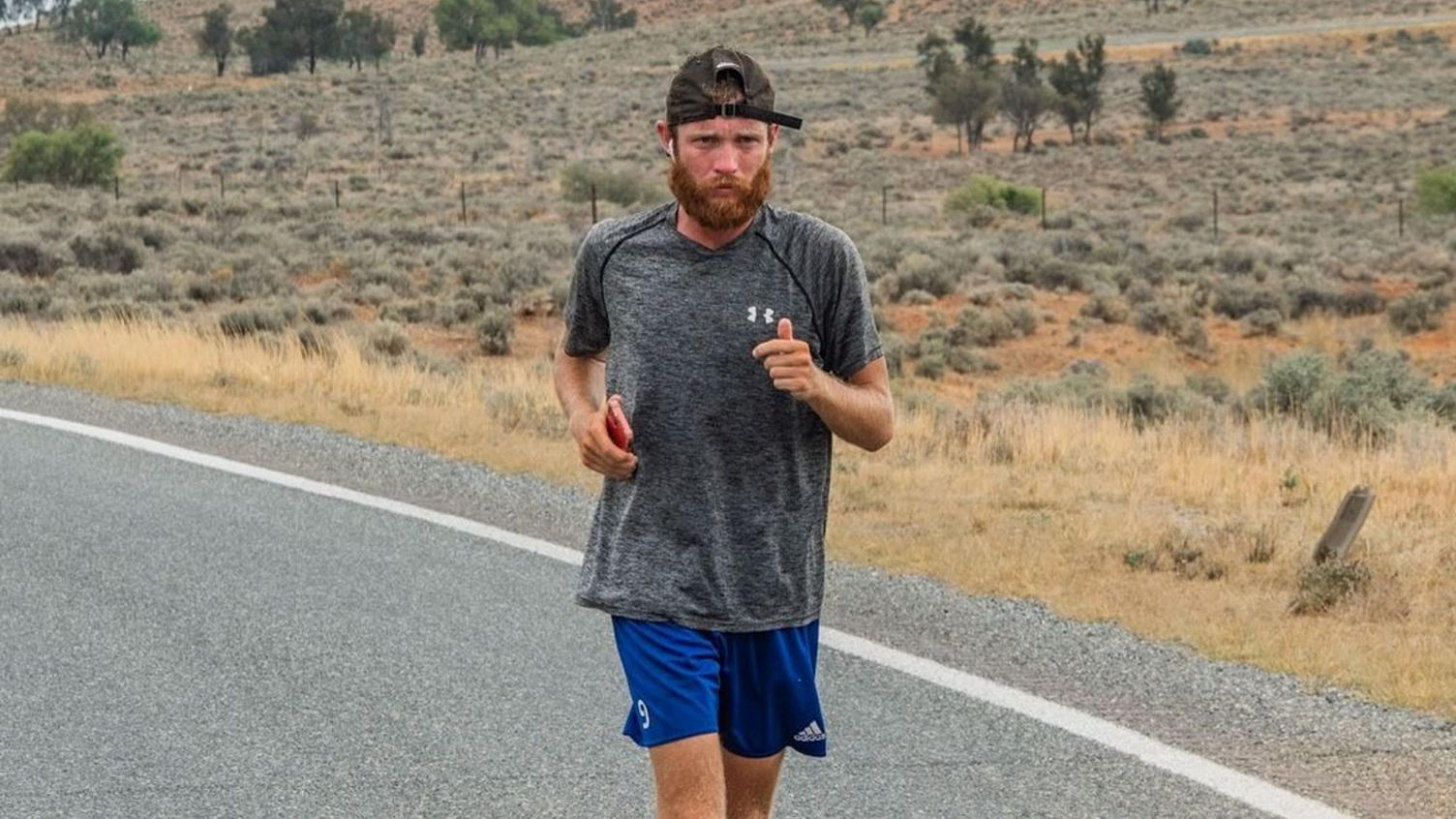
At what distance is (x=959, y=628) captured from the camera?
7.20m

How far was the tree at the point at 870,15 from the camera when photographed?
11525 centimetres

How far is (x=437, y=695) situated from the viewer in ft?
20.8

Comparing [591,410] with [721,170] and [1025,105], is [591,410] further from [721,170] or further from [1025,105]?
[1025,105]

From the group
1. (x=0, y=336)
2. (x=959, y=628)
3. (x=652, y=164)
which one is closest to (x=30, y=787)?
(x=959, y=628)

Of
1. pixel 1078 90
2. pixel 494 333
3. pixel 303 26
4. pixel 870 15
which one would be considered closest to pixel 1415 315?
pixel 494 333

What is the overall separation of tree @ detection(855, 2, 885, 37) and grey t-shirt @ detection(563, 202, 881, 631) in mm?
112419

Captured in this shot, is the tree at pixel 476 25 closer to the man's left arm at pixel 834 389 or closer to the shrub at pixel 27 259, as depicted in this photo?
the shrub at pixel 27 259

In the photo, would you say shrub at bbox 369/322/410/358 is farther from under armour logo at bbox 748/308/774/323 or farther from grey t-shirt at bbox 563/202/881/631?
under armour logo at bbox 748/308/774/323

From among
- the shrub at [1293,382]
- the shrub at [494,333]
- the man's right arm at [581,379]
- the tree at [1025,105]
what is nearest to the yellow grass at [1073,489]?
the shrub at [1293,382]

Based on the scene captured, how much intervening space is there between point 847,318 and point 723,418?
0.30 metres

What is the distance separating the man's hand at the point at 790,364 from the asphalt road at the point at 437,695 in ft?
7.05

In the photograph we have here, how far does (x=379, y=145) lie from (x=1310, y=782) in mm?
59958

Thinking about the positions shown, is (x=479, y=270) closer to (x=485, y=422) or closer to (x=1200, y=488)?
(x=485, y=422)

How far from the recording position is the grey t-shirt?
11.6ft
